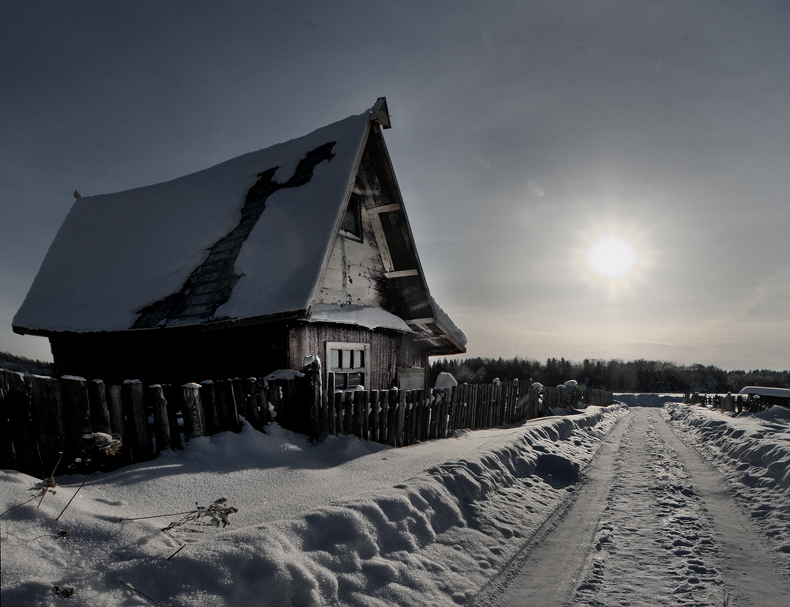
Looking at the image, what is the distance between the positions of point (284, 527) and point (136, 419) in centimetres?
233

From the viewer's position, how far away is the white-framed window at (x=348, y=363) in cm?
909

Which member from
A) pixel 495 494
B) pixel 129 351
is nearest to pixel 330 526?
pixel 495 494

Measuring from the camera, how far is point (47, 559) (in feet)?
7.47

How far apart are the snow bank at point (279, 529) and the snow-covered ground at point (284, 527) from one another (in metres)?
0.01

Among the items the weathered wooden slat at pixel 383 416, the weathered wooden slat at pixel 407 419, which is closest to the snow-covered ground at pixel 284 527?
the weathered wooden slat at pixel 383 416

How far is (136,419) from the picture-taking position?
14.4 ft

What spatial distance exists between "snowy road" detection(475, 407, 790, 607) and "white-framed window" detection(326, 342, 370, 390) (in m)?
5.13

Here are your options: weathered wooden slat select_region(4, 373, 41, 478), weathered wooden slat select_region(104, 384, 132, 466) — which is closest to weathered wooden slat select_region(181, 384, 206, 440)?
weathered wooden slat select_region(104, 384, 132, 466)

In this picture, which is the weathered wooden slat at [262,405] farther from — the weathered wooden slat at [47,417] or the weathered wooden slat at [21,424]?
the weathered wooden slat at [21,424]

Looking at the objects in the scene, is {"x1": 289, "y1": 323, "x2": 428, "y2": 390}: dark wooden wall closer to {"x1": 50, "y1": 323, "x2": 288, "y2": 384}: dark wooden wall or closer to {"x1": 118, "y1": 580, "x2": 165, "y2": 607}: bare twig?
{"x1": 50, "y1": 323, "x2": 288, "y2": 384}: dark wooden wall

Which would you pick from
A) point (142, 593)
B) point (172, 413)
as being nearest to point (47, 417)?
→ point (172, 413)

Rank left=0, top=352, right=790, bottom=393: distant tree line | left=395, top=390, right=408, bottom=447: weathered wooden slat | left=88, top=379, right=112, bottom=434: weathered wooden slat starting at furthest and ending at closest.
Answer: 1. left=0, top=352, right=790, bottom=393: distant tree line
2. left=395, top=390, right=408, bottom=447: weathered wooden slat
3. left=88, top=379, right=112, bottom=434: weathered wooden slat

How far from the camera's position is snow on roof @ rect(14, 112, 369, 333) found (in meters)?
7.70

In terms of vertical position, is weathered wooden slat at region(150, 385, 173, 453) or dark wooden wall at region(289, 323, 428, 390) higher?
dark wooden wall at region(289, 323, 428, 390)
